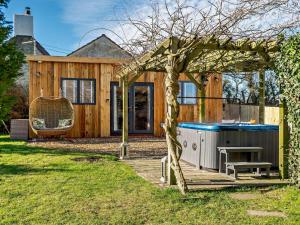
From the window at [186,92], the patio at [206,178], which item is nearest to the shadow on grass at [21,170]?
the patio at [206,178]

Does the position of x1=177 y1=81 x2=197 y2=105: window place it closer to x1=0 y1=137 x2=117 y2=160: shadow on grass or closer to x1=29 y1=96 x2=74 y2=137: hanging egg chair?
x1=29 y1=96 x2=74 y2=137: hanging egg chair

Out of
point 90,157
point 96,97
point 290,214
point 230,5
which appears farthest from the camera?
point 96,97

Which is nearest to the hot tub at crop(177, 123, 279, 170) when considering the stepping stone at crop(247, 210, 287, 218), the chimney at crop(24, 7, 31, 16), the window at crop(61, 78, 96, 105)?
the stepping stone at crop(247, 210, 287, 218)

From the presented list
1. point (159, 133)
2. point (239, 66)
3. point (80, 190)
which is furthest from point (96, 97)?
point (80, 190)

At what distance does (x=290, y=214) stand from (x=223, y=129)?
2.77 metres

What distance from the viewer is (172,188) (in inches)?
206

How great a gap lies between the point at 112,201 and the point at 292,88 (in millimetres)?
3177

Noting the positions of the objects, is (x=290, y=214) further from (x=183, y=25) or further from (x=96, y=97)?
(x=96, y=97)

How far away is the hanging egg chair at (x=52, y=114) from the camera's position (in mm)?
12188

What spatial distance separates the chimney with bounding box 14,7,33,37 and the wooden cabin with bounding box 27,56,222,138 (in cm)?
689

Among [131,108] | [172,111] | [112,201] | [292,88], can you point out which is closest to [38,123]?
[131,108]

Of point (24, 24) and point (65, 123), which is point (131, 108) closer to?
point (65, 123)

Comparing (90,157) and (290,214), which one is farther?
(90,157)

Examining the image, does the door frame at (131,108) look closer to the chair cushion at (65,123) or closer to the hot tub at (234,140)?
the chair cushion at (65,123)
